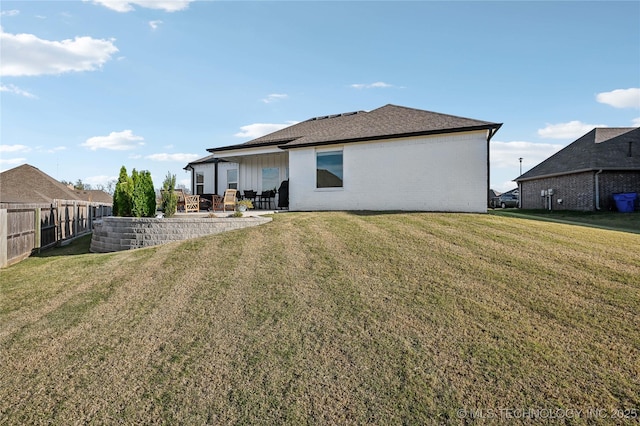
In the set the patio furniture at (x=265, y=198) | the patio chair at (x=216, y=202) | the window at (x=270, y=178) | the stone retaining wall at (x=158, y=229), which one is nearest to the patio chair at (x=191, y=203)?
the patio chair at (x=216, y=202)

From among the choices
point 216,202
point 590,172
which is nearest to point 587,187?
point 590,172

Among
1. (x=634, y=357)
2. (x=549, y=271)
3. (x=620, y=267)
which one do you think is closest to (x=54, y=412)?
(x=634, y=357)

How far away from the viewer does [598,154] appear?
18.6m

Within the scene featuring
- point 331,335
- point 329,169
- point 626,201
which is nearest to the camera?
point 331,335

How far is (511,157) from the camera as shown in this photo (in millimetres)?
41469

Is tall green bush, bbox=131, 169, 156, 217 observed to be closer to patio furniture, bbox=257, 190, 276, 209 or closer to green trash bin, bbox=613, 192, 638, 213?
patio furniture, bbox=257, 190, 276, 209

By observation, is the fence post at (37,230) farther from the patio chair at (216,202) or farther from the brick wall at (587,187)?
the brick wall at (587,187)

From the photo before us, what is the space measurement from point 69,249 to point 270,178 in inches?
356

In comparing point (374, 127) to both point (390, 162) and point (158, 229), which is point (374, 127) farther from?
point (158, 229)

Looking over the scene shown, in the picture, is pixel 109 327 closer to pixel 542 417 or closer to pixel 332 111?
pixel 542 417

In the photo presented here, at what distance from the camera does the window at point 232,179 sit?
57.7ft

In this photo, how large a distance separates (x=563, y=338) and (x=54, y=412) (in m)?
5.13

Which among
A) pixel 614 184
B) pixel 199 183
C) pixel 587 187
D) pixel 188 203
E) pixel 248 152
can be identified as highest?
pixel 248 152

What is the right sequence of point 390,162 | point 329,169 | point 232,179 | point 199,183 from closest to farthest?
point 390,162 → point 329,169 → point 232,179 → point 199,183
